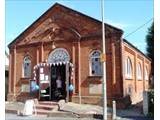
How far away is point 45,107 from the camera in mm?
20906

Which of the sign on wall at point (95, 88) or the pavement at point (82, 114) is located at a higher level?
the sign on wall at point (95, 88)

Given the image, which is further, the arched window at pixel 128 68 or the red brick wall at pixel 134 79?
the arched window at pixel 128 68

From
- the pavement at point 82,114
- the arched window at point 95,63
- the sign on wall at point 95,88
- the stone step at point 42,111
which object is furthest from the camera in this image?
the arched window at point 95,63

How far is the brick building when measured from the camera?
21.0m

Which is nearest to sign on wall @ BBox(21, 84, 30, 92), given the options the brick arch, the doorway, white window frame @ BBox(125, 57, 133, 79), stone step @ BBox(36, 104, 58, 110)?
the doorway

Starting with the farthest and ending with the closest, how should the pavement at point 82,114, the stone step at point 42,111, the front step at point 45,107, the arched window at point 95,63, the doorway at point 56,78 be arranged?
the doorway at point 56,78
the arched window at point 95,63
the front step at point 45,107
the stone step at point 42,111
the pavement at point 82,114

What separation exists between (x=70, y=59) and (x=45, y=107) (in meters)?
3.87

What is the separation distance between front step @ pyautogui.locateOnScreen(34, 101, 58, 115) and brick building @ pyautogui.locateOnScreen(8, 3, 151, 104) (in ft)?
4.36

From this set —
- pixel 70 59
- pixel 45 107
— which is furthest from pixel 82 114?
pixel 70 59

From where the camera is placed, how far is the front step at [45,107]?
19.8m

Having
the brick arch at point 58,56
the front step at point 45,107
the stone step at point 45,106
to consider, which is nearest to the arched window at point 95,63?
the brick arch at point 58,56

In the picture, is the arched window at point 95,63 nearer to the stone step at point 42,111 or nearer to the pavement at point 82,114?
the pavement at point 82,114

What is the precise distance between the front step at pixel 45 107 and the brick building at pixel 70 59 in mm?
1329
